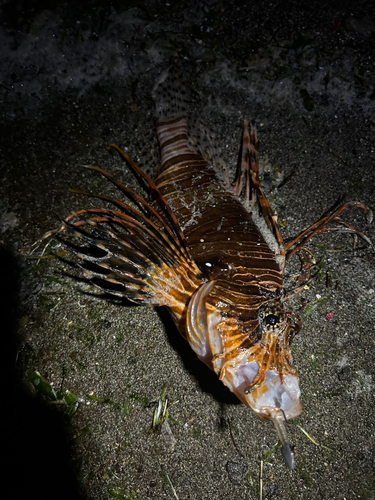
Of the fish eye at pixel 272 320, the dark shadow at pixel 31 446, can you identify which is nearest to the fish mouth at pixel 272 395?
the fish eye at pixel 272 320

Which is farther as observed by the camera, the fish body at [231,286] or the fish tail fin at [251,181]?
the fish tail fin at [251,181]

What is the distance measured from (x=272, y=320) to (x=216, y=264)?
0.63 m

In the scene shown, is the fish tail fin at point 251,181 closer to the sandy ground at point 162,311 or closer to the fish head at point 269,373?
the sandy ground at point 162,311

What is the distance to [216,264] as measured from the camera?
271 centimetres

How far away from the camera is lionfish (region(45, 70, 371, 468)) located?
7.51ft

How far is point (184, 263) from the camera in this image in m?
2.59

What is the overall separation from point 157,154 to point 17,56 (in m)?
1.85

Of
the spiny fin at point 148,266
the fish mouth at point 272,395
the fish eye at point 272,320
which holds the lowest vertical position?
the fish mouth at point 272,395

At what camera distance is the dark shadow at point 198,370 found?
9.45ft

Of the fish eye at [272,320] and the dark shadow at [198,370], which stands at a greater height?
the fish eye at [272,320]

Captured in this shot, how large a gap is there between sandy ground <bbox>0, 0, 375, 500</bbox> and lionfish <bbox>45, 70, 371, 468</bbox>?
322mm

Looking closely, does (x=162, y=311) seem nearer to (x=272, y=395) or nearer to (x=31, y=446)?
(x=272, y=395)

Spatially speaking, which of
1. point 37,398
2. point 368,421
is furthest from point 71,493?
point 368,421

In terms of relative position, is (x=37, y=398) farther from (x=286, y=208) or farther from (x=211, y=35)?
(x=211, y=35)
